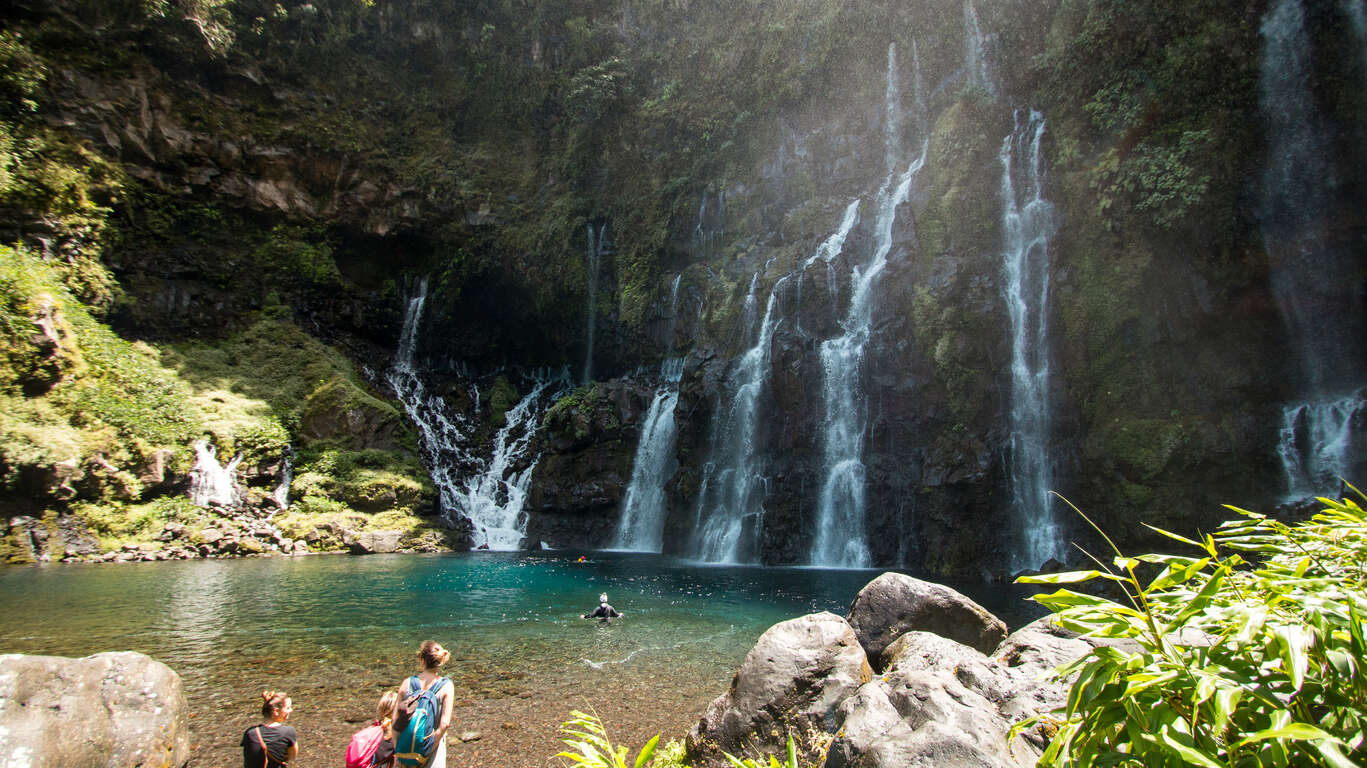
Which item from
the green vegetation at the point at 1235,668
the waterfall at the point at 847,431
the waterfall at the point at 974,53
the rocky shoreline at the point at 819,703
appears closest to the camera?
the green vegetation at the point at 1235,668

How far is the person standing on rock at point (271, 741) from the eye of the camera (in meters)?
4.52

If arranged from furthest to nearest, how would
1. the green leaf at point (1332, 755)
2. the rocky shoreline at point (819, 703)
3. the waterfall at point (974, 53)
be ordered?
the waterfall at point (974, 53), the rocky shoreline at point (819, 703), the green leaf at point (1332, 755)

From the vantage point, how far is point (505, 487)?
105 feet

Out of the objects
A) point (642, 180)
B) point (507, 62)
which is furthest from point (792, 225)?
point (507, 62)

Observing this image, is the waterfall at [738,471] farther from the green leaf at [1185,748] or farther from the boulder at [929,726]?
the green leaf at [1185,748]

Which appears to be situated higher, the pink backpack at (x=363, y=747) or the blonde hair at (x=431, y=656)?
the blonde hair at (x=431, y=656)

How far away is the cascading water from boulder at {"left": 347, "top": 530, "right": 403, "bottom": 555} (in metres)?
3.39

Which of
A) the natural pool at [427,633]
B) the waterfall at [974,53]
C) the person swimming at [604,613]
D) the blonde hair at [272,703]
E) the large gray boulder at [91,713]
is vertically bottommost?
the natural pool at [427,633]

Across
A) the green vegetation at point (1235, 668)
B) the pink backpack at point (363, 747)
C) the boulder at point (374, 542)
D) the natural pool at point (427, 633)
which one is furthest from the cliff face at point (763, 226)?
the green vegetation at point (1235, 668)

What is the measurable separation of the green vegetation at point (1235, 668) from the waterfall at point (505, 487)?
29.0 metres

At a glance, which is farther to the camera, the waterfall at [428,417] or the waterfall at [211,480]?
the waterfall at [428,417]

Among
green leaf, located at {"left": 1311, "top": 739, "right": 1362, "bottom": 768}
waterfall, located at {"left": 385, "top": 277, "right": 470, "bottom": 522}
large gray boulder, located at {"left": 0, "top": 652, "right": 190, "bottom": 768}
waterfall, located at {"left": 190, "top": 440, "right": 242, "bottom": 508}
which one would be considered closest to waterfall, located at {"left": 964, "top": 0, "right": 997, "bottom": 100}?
waterfall, located at {"left": 385, "top": 277, "right": 470, "bottom": 522}

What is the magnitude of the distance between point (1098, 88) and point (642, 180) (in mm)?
22071

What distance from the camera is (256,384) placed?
94.9 ft
